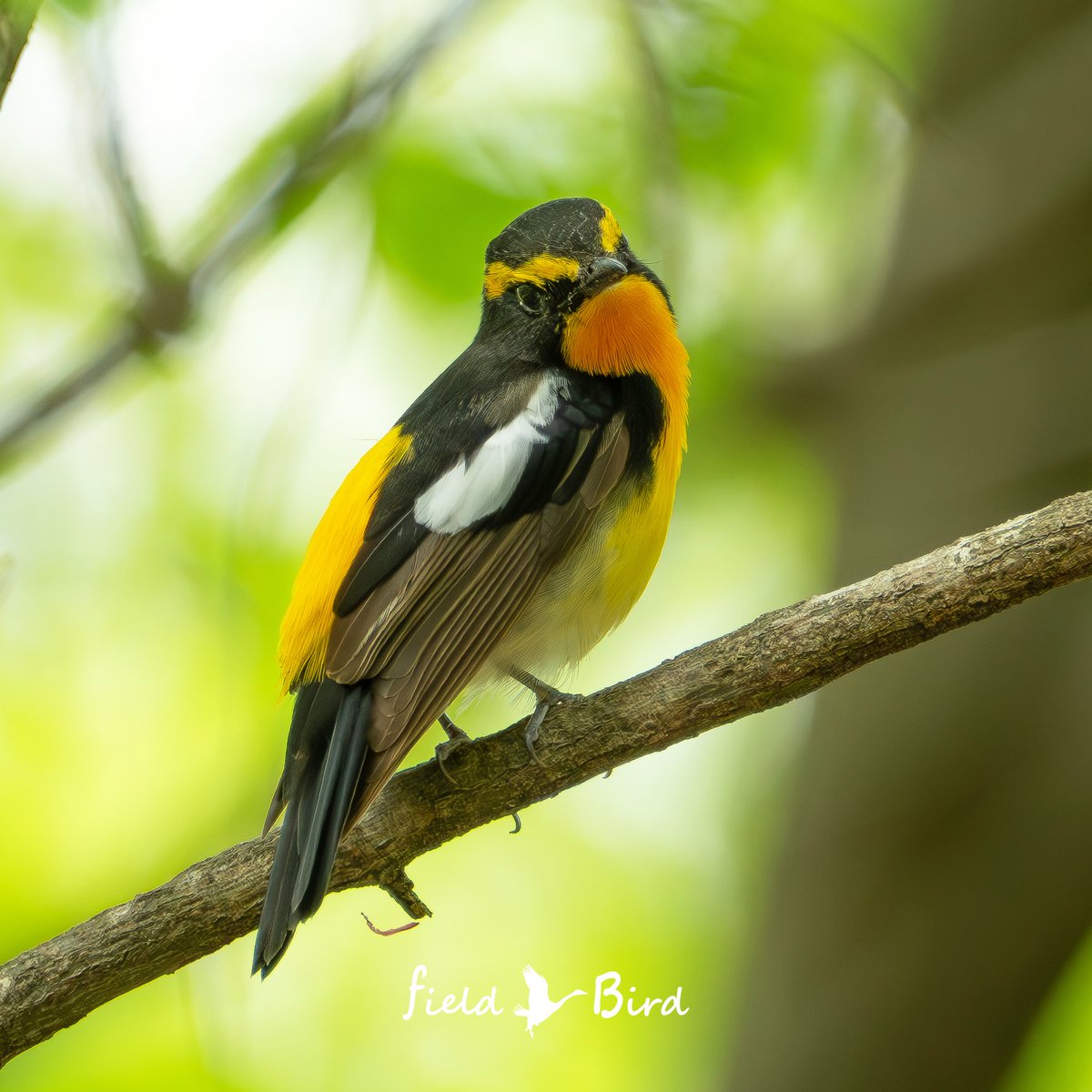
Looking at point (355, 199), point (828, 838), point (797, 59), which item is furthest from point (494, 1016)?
point (797, 59)

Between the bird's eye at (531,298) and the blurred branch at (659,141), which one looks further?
the blurred branch at (659,141)

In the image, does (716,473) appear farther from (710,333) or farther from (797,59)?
(797,59)

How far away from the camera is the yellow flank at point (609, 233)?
13.8 feet

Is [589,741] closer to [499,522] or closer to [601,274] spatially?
[499,522]

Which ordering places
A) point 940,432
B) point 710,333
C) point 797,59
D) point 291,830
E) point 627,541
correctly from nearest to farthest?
point 291,830 < point 627,541 < point 940,432 < point 797,59 < point 710,333

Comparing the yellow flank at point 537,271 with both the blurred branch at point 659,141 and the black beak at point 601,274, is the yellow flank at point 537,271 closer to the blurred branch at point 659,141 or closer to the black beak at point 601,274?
the black beak at point 601,274

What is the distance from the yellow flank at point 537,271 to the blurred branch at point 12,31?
6.34 feet

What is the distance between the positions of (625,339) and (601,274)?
22 cm

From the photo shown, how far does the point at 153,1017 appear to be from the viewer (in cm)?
552

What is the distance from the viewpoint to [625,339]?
412 cm

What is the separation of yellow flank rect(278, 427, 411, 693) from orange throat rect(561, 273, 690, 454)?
630 mm

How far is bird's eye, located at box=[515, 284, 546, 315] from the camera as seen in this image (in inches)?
167

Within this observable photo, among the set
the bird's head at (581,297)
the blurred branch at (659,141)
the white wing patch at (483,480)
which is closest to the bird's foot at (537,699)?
the white wing patch at (483,480)

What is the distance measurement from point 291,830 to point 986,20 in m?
4.51
